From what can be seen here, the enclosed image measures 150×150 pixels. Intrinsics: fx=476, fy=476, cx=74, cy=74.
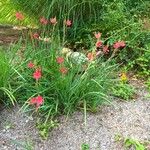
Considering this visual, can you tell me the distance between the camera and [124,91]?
4.61 meters

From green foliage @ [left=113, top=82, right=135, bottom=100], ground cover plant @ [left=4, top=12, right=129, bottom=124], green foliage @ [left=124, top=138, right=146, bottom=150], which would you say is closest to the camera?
green foliage @ [left=124, top=138, right=146, bottom=150]

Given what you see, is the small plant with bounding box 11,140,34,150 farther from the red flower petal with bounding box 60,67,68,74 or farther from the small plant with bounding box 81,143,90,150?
the red flower petal with bounding box 60,67,68,74

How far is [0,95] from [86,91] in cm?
77

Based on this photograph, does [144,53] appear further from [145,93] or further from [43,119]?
[43,119]

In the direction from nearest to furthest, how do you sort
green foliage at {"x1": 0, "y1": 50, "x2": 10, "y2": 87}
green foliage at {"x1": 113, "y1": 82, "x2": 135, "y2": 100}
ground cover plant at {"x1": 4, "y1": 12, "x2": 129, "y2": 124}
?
ground cover plant at {"x1": 4, "y1": 12, "x2": 129, "y2": 124}, green foliage at {"x1": 0, "y1": 50, "x2": 10, "y2": 87}, green foliage at {"x1": 113, "y1": 82, "x2": 135, "y2": 100}

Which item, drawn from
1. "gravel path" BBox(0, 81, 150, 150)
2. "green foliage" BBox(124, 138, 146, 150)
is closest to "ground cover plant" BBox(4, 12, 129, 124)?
"gravel path" BBox(0, 81, 150, 150)

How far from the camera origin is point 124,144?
156 inches

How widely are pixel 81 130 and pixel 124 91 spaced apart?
0.74 m

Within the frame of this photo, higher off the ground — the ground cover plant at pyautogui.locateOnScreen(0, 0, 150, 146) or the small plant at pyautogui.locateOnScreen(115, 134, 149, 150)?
the ground cover plant at pyautogui.locateOnScreen(0, 0, 150, 146)

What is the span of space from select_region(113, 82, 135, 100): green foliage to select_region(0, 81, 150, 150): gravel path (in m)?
0.17

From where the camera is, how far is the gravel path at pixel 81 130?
3959 mm

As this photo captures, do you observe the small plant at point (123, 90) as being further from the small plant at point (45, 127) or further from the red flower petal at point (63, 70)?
the small plant at point (45, 127)

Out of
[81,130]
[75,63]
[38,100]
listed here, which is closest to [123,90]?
[75,63]

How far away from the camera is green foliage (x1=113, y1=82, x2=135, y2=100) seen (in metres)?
4.55
